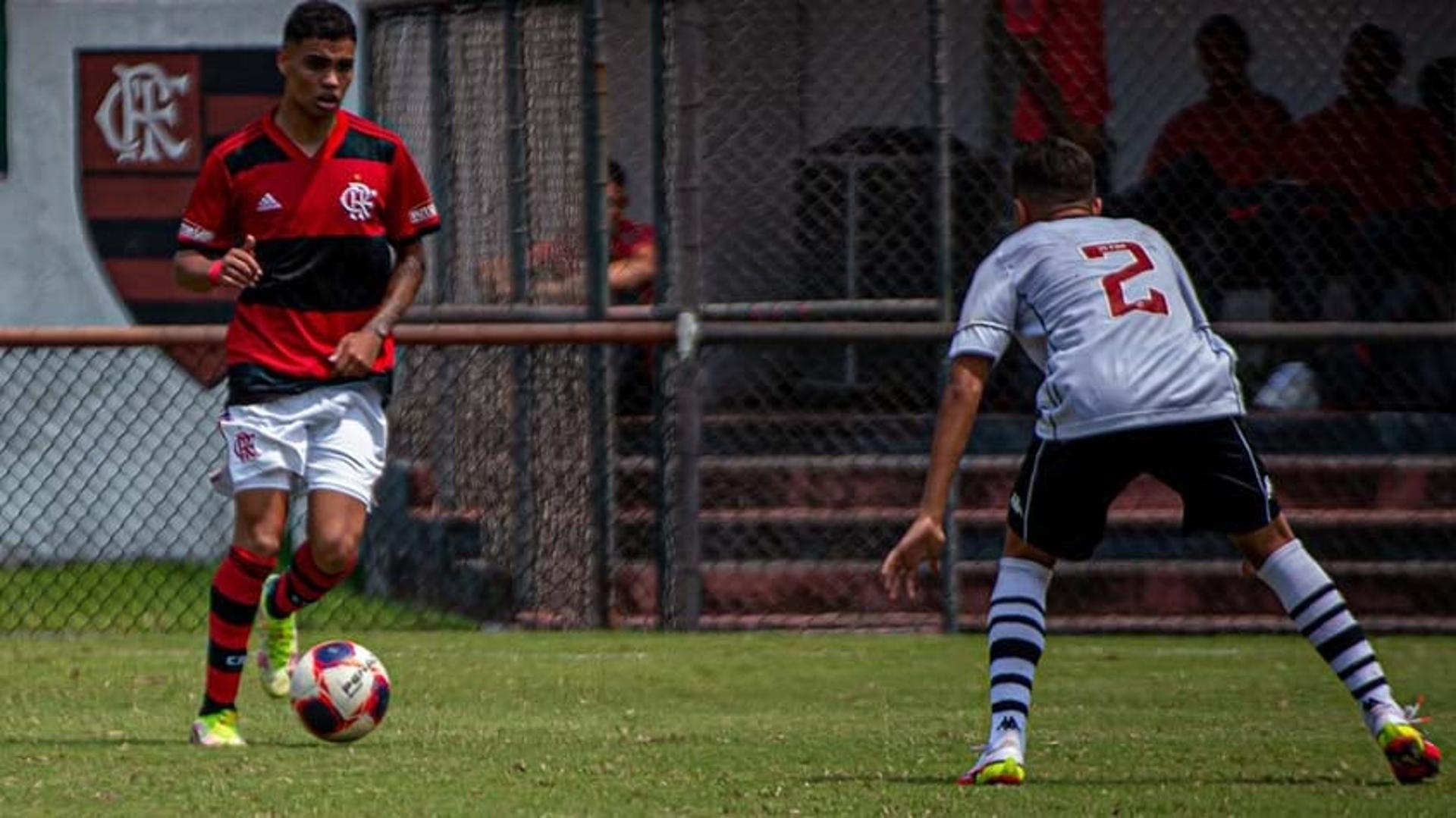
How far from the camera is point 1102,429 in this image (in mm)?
7078

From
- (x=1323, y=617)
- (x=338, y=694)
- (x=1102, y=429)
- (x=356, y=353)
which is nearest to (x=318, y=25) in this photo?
(x=356, y=353)

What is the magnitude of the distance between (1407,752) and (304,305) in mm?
3350

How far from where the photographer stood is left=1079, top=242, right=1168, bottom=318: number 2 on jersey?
715 cm

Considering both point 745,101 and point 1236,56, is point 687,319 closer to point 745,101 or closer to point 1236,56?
point 745,101

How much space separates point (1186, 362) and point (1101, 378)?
0.23 m

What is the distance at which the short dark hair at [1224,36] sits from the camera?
12125 mm

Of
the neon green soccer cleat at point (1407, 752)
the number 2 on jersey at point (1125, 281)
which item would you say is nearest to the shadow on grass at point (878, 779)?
the neon green soccer cleat at point (1407, 752)

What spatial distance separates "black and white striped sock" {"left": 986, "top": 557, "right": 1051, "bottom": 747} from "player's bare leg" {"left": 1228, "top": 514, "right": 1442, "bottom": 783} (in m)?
0.52

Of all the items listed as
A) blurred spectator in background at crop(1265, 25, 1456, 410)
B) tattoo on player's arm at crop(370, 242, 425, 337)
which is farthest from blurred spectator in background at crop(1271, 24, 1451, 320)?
tattoo on player's arm at crop(370, 242, 425, 337)

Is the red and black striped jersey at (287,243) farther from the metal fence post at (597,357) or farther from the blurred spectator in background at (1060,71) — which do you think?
the blurred spectator in background at (1060,71)

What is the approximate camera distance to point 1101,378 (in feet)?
23.2

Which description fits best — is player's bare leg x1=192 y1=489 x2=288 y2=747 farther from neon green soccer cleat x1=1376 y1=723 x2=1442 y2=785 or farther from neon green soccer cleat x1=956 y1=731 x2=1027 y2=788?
neon green soccer cleat x1=1376 y1=723 x2=1442 y2=785

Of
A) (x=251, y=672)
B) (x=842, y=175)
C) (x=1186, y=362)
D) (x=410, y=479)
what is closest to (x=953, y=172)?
(x=842, y=175)

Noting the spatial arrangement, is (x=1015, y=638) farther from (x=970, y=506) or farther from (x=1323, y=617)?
(x=970, y=506)
